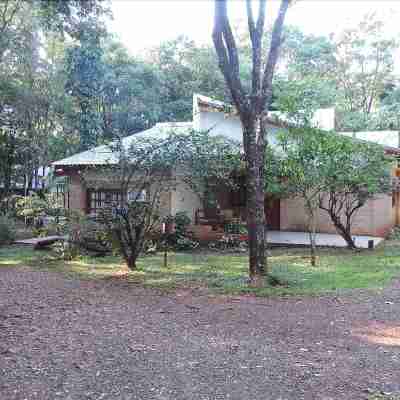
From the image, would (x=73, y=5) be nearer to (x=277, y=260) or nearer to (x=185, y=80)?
(x=277, y=260)

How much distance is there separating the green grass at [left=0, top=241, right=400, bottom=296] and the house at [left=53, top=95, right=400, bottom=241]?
2.67 metres

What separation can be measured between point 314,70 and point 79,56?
54.6 feet

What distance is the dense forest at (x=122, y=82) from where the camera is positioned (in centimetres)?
2077

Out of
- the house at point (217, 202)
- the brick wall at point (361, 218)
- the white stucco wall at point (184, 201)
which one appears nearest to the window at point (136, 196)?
the white stucco wall at point (184, 201)

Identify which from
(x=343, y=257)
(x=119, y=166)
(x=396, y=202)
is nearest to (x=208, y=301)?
(x=119, y=166)

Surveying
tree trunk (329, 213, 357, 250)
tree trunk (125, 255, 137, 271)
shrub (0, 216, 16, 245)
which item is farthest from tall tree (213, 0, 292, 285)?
shrub (0, 216, 16, 245)

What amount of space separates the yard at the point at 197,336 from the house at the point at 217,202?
6128 millimetres

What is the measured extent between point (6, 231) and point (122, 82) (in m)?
11.4

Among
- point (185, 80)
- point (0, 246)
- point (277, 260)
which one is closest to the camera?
point (277, 260)

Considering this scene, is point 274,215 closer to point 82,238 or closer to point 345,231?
point 345,231

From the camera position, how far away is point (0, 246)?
49.3 ft

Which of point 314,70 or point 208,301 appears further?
point 314,70

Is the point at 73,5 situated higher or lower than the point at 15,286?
higher

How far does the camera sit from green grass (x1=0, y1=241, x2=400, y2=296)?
8.88 metres
